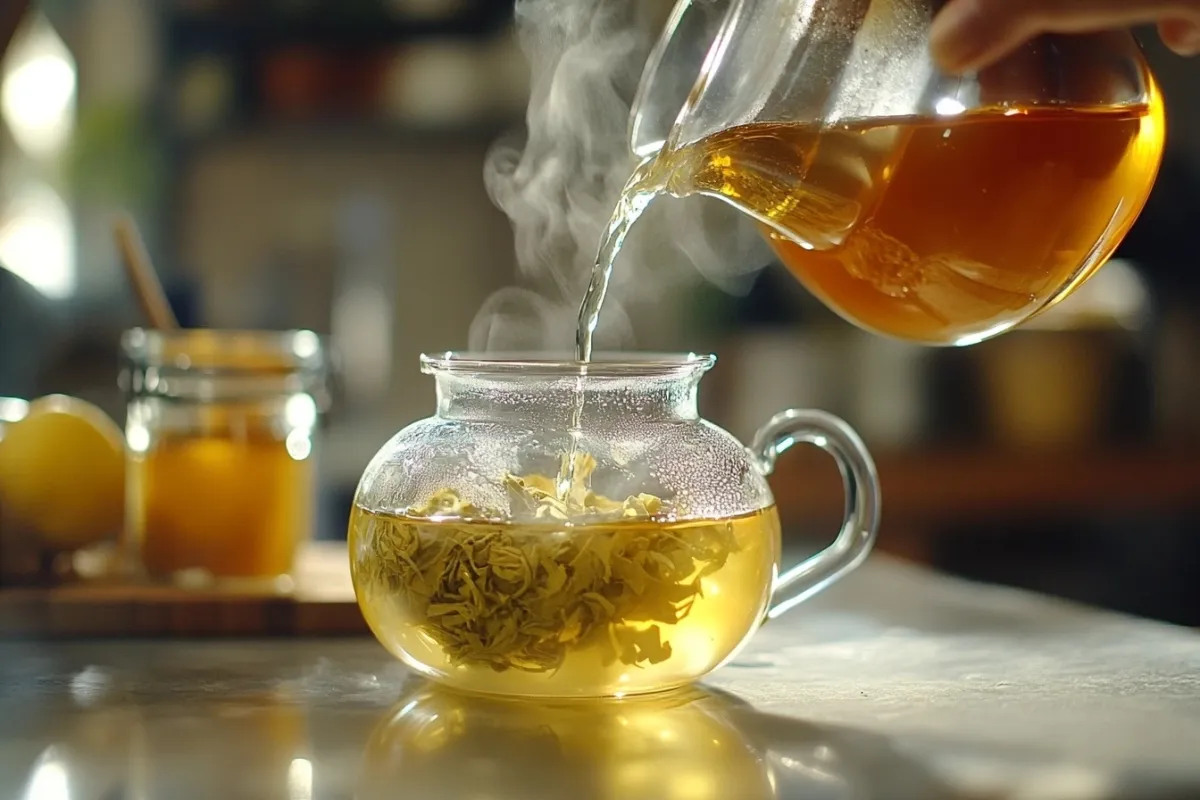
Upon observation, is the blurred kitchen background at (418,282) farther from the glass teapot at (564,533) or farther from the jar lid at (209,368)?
the glass teapot at (564,533)

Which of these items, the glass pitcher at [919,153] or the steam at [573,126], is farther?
the steam at [573,126]

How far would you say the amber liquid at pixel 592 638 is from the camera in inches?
30.0

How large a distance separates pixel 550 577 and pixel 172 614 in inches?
16.2

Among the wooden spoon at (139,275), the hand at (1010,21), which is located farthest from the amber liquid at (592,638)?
the wooden spoon at (139,275)

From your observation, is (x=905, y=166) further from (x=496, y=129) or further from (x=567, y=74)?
(x=496, y=129)

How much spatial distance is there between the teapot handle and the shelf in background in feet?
5.04

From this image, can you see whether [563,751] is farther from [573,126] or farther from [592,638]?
[573,126]

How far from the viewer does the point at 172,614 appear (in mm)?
1034

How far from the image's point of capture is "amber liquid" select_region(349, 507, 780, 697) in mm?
761

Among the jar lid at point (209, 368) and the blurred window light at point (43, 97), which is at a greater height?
the blurred window light at point (43, 97)

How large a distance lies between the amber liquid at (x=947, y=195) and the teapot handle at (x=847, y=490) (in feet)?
0.30

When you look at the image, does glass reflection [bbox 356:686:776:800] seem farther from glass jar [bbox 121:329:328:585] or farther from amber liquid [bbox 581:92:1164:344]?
glass jar [bbox 121:329:328:585]

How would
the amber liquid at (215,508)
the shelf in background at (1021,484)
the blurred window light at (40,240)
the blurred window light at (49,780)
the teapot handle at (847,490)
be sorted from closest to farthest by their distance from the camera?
the blurred window light at (49,780)
the teapot handle at (847,490)
the amber liquid at (215,508)
the shelf in background at (1021,484)
the blurred window light at (40,240)

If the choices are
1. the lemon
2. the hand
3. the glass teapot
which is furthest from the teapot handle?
the lemon
